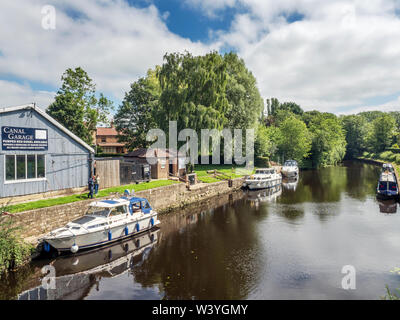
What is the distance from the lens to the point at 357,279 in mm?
13758

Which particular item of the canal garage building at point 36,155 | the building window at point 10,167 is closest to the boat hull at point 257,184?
the canal garage building at point 36,155

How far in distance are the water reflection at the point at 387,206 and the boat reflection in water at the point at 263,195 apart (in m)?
11.4

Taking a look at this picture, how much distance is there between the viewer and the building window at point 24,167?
17930mm

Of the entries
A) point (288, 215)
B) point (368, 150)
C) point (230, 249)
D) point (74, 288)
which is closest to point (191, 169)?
point (288, 215)

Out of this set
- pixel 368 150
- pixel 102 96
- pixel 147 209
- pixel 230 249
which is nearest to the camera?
pixel 230 249

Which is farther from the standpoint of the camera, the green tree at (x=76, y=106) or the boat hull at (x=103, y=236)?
the green tree at (x=76, y=106)

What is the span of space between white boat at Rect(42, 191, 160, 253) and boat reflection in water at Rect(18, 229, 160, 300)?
0.60 m

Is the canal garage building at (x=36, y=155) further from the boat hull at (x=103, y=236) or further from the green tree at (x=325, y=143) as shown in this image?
the green tree at (x=325, y=143)

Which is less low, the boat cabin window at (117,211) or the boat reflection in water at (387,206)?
the boat cabin window at (117,211)

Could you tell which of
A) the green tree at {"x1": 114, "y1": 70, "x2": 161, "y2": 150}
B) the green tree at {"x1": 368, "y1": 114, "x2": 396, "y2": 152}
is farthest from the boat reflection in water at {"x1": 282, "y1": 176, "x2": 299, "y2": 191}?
the green tree at {"x1": 368, "y1": 114, "x2": 396, "y2": 152}

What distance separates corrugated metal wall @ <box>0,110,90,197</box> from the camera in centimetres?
1788

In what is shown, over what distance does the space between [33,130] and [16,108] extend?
1801 mm
